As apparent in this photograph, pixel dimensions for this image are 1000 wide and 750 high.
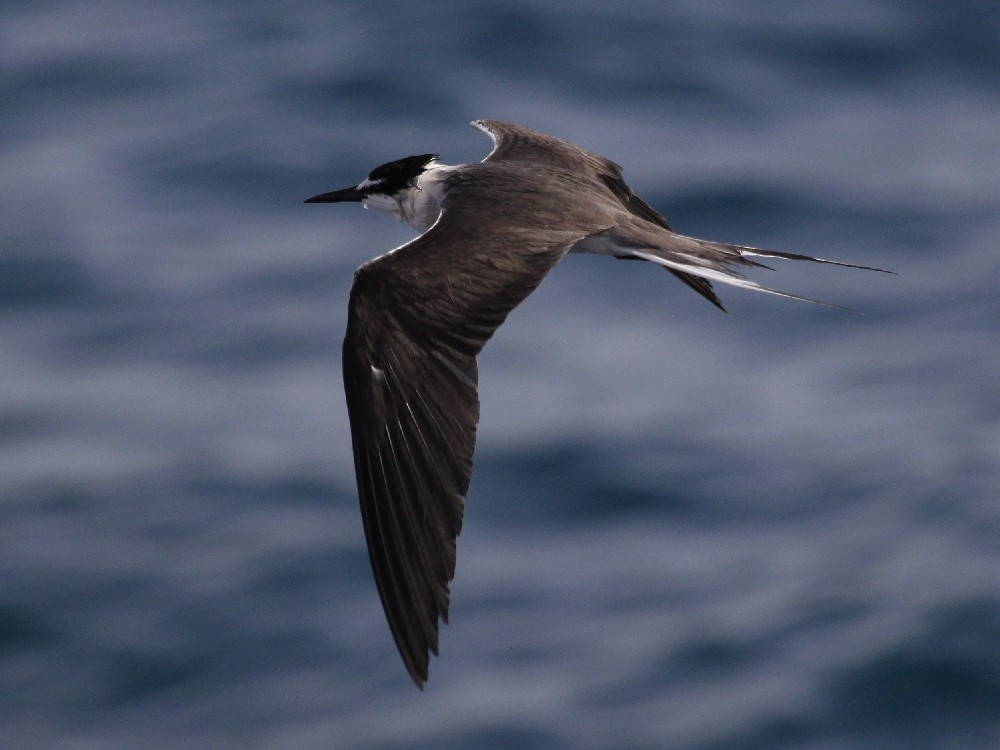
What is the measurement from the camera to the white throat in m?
9.41

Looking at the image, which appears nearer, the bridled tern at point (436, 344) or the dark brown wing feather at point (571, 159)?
the bridled tern at point (436, 344)

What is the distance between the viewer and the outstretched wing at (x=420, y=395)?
25.0 feet

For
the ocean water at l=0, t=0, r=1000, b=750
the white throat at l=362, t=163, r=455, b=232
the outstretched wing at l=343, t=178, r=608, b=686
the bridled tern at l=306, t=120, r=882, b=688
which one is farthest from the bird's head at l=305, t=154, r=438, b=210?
the ocean water at l=0, t=0, r=1000, b=750

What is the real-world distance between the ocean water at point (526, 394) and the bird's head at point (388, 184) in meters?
3.52

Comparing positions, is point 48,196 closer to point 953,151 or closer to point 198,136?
point 198,136

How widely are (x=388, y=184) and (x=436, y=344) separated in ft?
6.97

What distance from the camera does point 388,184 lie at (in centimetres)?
986

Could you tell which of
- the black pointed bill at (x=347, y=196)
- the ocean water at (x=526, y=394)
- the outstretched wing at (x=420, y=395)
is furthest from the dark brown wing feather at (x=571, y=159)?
the ocean water at (x=526, y=394)

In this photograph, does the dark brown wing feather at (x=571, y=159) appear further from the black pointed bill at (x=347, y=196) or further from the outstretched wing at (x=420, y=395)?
the outstretched wing at (x=420, y=395)

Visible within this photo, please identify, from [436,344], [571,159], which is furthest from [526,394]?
[436,344]

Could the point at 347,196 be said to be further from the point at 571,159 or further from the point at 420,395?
the point at 420,395

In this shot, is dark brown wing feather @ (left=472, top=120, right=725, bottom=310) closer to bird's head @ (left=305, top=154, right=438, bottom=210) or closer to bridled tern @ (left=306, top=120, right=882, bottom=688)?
bird's head @ (left=305, top=154, right=438, bottom=210)

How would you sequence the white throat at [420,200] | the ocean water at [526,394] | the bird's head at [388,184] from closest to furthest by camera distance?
the white throat at [420,200] → the bird's head at [388,184] → the ocean water at [526,394]

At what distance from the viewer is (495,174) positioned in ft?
30.0
